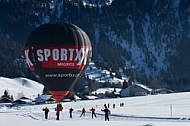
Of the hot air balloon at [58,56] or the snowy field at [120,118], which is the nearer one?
the snowy field at [120,118]

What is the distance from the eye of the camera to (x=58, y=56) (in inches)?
1240

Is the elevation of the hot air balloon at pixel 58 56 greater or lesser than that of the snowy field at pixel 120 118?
greater

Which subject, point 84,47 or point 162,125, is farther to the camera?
point 84,47

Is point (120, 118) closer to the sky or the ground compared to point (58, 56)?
closer to the ground

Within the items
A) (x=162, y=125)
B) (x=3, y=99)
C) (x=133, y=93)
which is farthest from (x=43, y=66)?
(x=3, y=99)

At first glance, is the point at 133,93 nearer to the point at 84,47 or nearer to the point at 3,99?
the point at 3,99

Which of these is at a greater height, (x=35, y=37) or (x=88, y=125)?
(x=35, y=37)

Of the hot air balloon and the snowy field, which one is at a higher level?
the hot air balloon

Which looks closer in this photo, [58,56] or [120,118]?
[58,56]

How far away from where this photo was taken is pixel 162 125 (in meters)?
26.0

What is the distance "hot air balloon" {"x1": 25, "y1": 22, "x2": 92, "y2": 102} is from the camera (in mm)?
31594

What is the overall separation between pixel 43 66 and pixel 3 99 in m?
106

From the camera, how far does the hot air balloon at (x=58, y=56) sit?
31.6 meters

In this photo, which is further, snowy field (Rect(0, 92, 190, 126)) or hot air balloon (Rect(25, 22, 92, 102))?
hot air balloon (Rect(25, 22, 92, 102))
